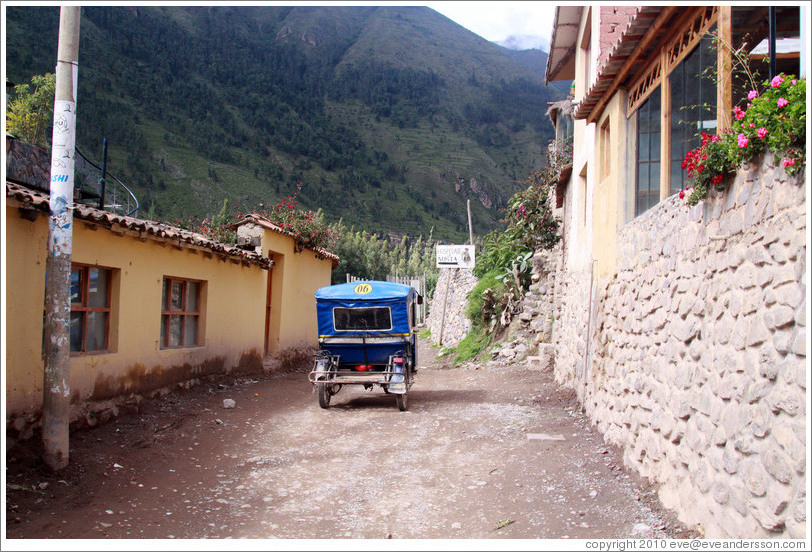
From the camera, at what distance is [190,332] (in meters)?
10.6

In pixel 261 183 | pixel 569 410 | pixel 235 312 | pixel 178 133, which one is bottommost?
pixel 569 410

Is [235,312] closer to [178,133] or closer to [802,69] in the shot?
[802,69]

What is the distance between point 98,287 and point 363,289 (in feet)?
13.9

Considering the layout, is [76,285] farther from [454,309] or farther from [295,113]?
[295,113]

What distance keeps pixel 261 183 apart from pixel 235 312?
3182cm

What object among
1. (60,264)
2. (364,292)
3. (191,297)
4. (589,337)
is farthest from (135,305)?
(589,337)

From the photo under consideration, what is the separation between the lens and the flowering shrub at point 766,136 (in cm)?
325

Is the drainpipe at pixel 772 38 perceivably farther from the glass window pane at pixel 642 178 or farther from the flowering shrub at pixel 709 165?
the glass window pane at pixel 642 178

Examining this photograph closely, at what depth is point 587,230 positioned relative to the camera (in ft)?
32.7

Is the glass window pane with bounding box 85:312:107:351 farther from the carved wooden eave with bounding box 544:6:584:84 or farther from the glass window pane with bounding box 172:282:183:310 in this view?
the carved wooden eave with bounding box 544:6:584:84

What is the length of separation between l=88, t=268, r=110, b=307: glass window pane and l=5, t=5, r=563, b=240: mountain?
22.4m

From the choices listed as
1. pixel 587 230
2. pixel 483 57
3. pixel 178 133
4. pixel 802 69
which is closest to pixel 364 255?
pixel 178 133

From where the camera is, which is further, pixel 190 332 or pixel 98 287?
pixel 190 332

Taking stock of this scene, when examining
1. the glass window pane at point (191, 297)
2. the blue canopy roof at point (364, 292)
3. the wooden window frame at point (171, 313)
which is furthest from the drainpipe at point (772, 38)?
the glass window pane at point (191, 297)
